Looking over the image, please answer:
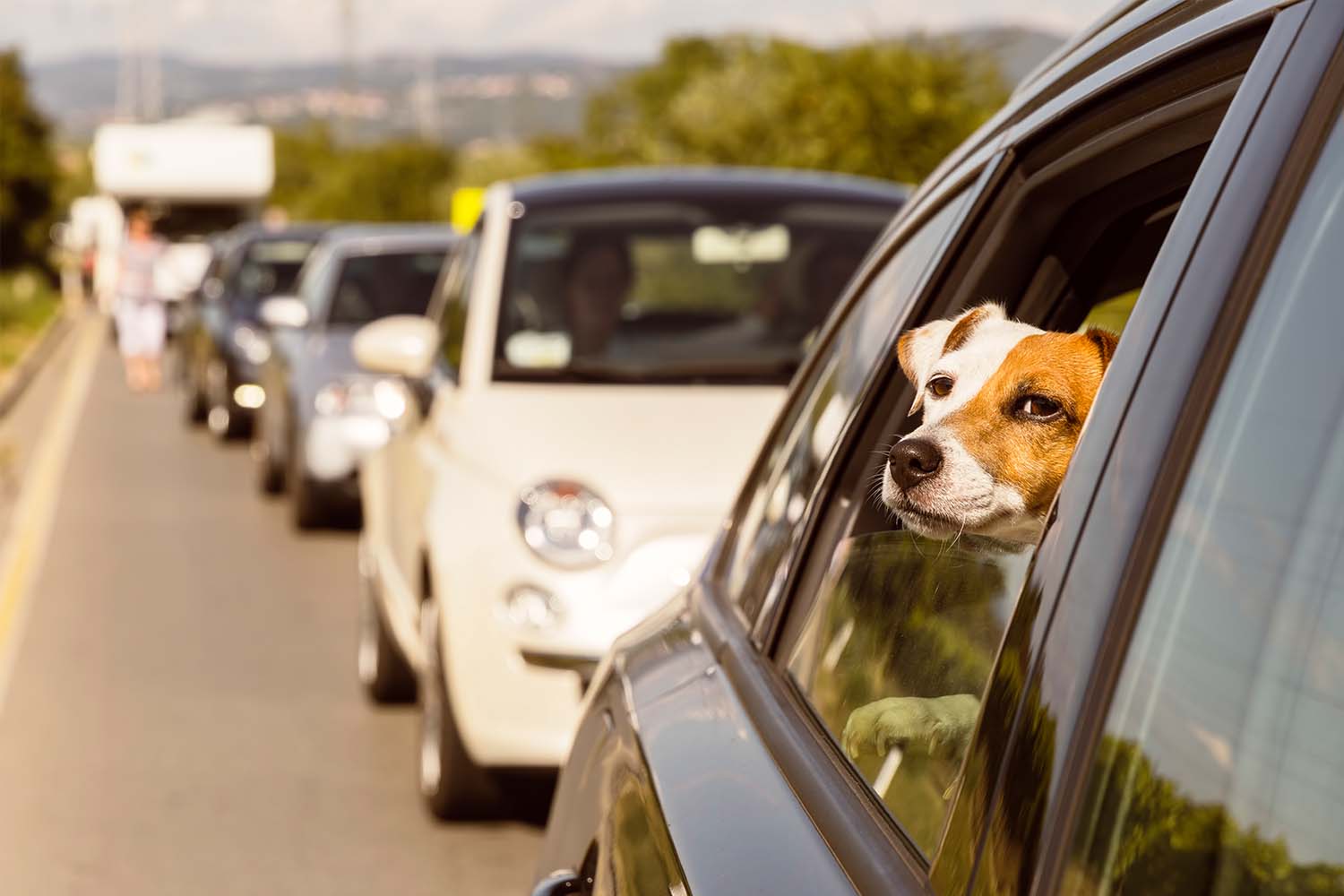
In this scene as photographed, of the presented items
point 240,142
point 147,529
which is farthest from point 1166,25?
point 240,142

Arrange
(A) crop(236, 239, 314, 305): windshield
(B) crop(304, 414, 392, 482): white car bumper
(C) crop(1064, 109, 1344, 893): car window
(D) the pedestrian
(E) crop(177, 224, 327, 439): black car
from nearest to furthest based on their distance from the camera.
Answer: (C) crop(1064, 109, 1344, 893): car window < (B) crop(304, 414, 392, 482): white car bumper < (E) crop(177, 224, 327, 439): black car < (A) crop(236, 239, 314, 305): windshield < (D) the pedestrian

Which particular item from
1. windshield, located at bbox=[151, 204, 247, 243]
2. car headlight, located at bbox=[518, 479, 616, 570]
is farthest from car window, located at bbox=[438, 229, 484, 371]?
windshield, located at bbox=[151, 204, 247, 243]

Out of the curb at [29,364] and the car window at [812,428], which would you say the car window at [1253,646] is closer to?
A: the car window at [812,428]

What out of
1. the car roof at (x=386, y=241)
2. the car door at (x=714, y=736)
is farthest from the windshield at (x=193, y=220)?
the car door at (x=714, y=736)

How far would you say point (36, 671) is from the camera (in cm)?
897

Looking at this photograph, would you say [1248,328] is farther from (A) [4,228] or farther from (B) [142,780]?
(A) [4,228]

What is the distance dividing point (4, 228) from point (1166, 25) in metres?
61.5

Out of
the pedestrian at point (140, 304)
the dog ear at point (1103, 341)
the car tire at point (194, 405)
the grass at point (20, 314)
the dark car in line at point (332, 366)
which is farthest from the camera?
the grass at point (20, 314)

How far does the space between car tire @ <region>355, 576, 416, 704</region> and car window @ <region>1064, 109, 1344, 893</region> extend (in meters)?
6.50

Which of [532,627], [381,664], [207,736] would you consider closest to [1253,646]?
[532,627]

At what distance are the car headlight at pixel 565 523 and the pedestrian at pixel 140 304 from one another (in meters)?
19.9

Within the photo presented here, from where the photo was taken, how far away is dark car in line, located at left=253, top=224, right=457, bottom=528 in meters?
12.0

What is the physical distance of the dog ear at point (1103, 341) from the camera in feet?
6.24

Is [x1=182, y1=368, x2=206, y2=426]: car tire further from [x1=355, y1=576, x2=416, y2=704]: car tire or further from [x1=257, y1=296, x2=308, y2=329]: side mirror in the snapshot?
[x1=355, y1=576, x2=416, y2=704]: car tire
